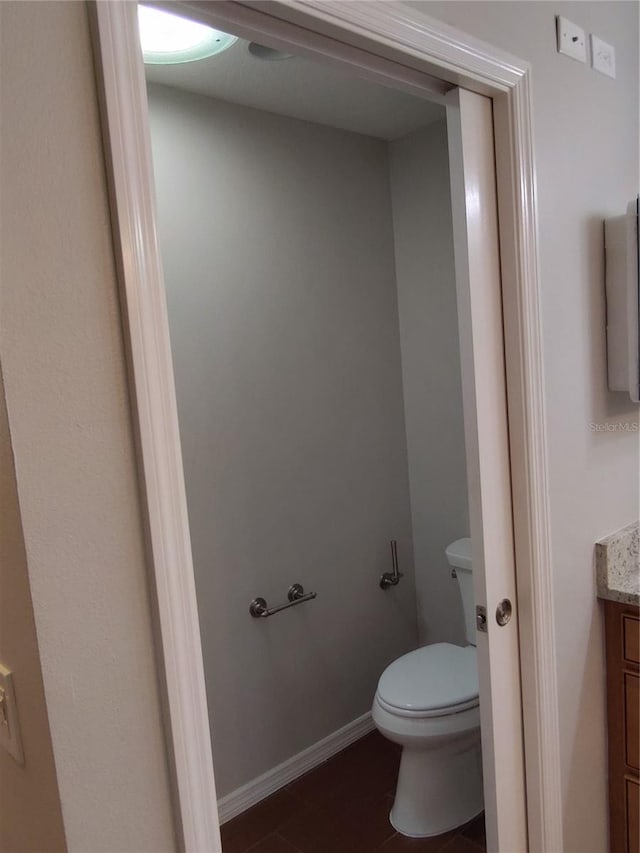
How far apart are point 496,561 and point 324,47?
1.04m

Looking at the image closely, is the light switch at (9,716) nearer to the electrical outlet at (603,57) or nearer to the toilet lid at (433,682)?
the toilet lid at (433,682)

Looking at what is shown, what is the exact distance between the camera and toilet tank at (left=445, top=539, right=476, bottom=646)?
2273mm

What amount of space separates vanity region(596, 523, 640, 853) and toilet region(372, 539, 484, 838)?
457mm

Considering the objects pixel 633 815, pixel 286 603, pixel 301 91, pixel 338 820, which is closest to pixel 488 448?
pixel 633 815

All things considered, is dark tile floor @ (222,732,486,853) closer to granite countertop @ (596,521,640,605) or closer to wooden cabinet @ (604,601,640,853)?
wooden cabinet @ (604,601,640,853)

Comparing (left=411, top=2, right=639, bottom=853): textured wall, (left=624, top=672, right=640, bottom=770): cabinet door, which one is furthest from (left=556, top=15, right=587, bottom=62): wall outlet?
(left=624, top=672, right=640, bottom=770): cabinet door

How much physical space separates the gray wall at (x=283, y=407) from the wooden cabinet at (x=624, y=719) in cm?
109

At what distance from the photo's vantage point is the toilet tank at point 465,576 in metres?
2.27

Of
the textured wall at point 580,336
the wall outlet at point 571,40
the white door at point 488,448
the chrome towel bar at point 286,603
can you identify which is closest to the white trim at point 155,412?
the white door at point 488,448

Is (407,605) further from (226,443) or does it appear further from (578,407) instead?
(578,407)

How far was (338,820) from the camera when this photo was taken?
2145 mm

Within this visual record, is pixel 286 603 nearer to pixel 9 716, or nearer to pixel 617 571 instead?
pixel 617 571

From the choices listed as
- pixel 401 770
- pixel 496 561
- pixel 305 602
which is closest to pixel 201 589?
pixel 305 602

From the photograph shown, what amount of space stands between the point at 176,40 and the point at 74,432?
4.38 ft
